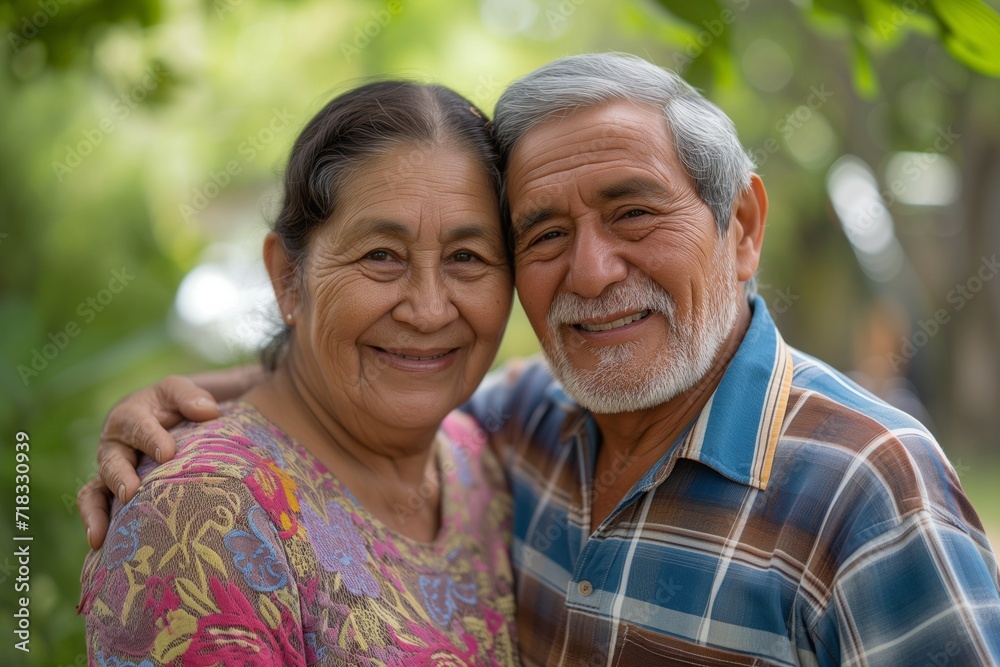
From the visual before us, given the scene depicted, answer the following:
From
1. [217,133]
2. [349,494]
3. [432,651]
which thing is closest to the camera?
[432,651]

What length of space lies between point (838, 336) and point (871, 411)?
516 inches

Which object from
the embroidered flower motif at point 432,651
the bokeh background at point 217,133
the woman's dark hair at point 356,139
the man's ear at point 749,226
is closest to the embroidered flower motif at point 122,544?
the embroidered flower motif at point 432,651

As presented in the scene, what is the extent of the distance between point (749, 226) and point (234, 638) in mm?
1812

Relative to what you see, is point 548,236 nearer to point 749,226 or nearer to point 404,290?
point 404,290

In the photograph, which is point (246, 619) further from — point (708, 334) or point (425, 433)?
point (708, 334)

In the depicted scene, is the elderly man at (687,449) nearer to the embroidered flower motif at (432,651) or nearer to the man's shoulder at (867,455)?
the man's shoulder at (867,455)

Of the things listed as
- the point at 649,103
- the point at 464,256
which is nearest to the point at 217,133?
the point at 464,256

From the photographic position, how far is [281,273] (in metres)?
2.46

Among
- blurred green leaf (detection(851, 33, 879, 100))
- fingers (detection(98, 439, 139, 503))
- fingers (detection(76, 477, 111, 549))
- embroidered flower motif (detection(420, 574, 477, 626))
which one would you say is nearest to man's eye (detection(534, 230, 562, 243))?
embroidered flower motif (detection(420, 574, 477, 626))

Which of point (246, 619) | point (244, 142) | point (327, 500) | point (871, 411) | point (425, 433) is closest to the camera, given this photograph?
point (246, 619)

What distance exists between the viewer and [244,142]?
17.5ft

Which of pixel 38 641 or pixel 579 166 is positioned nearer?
pixel 579 166

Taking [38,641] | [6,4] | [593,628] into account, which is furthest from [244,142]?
[593,628]

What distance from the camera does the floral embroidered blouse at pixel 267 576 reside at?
167 cm
